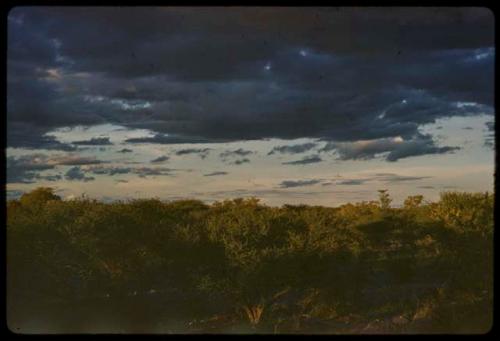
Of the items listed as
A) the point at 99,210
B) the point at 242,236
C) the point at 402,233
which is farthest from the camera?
the point at 402,233

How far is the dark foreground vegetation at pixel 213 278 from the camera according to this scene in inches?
611

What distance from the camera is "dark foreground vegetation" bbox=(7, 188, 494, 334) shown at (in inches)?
611

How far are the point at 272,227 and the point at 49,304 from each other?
6229 mm

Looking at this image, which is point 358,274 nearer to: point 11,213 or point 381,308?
point 381,308

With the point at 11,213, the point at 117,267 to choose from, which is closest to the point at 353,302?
the point at 117,267

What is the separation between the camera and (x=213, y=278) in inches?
631

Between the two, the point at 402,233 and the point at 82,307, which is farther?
the point at 402,233

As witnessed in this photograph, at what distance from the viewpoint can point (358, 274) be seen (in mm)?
17547

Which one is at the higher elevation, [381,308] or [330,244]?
[330,244]

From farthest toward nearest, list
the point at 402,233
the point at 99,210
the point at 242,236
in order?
the point at 402,233
the point at 99,210
the point at 242,236

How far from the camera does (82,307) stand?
15.9 m

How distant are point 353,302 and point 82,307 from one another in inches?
284

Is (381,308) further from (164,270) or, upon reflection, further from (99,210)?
(99,210)

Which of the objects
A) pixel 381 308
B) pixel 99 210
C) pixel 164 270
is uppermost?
pixel 99 210
